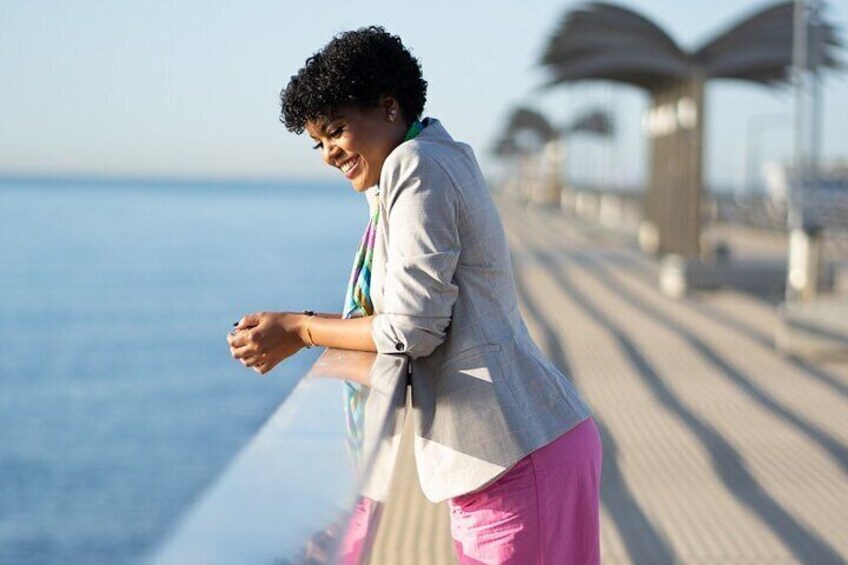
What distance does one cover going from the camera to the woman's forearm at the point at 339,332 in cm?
184

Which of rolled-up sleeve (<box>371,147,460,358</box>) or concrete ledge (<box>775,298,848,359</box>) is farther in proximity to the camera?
concrete ledge (<box>775,298,848,359</box>)

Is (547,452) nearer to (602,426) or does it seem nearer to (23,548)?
(602,426)

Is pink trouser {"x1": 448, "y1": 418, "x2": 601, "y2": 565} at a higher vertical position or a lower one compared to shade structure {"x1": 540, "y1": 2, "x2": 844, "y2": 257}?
lower

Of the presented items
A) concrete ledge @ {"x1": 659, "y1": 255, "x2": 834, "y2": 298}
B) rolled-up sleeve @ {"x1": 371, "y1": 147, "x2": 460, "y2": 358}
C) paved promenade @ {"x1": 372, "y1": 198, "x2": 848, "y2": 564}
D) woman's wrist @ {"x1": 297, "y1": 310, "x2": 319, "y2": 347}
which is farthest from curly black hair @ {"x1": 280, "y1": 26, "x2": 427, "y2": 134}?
concrete ledge @ {"x1": 659, "y1": 255, "x2": 834, "y2": 298}

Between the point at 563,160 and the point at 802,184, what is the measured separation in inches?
1724

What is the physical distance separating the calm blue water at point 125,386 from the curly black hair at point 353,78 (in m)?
0.56

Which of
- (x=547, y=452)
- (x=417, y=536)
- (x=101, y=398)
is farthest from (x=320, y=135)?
(x=101, y=398)

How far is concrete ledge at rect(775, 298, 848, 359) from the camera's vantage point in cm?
987

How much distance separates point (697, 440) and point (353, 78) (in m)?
5.39

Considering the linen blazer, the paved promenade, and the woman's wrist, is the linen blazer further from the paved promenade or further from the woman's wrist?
the paved promenade

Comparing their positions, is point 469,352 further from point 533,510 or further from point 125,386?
point 125,386

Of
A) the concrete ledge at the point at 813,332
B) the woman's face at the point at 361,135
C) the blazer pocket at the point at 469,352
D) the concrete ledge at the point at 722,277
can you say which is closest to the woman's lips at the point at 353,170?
the woman's face at the point at 361,135

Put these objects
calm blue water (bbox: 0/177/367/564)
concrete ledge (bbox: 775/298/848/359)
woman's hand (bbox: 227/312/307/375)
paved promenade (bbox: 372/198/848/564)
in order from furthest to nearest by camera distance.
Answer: calm blue water (bbox: 0/177/367/564), concrete ledge (bbox: 775/298/848/359), paved promenade (bbox: 372/198/848/564), woman's hand (bbox: 227/312/307/375)

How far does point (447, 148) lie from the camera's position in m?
1.76
